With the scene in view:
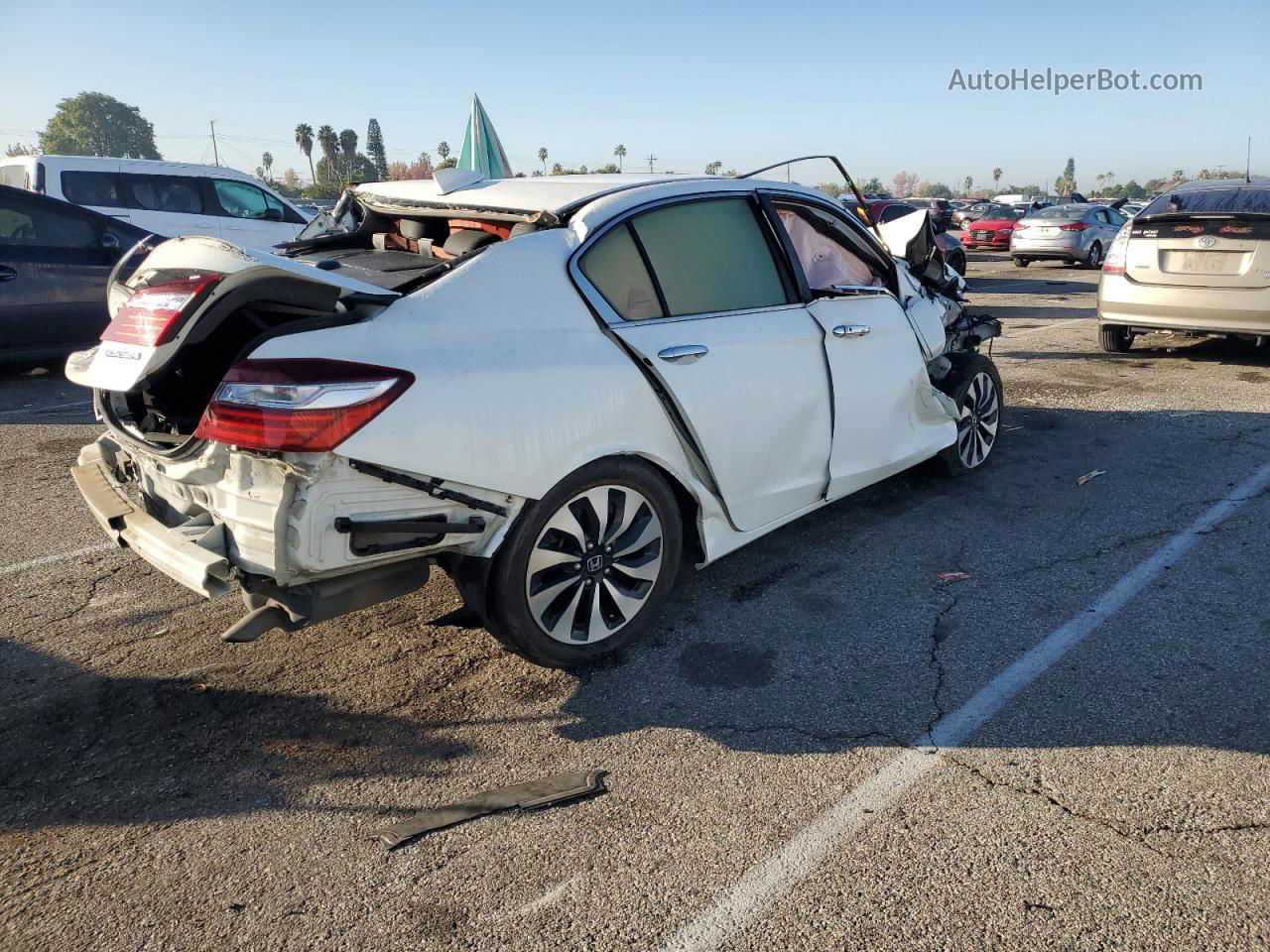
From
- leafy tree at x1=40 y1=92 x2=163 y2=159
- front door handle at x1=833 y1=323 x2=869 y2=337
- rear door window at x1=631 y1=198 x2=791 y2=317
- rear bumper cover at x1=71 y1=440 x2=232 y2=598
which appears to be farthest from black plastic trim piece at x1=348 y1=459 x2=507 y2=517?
leafy tree at x1=40 y1=92 x2=163 y2=159

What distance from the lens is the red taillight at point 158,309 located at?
9.55 feet

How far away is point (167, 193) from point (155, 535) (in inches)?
465

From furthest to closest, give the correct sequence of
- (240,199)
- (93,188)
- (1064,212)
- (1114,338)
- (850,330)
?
(1064,212)
(240,199)
(93,188)
(1114,338)
(850,330)

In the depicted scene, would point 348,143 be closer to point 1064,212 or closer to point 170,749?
point 1064,212

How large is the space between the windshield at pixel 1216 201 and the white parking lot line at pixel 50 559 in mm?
8978

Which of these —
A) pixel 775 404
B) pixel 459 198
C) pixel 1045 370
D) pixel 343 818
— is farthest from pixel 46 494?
pixel 1045 370

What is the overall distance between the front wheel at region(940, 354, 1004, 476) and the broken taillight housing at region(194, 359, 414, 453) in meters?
3.74

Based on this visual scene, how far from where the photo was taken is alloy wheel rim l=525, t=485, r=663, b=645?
3270 mm

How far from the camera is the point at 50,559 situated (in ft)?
14.8

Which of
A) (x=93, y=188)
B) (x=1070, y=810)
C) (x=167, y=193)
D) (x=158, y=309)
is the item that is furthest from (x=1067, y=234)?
(x=158, y=309)

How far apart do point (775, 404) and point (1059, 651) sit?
1457mm

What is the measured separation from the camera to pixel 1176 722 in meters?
3.13

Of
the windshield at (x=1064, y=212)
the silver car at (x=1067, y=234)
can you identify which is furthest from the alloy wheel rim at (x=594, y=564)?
the windshield at (x=1064, y=212)

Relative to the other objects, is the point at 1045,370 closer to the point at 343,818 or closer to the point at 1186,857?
the point at 1186,857
